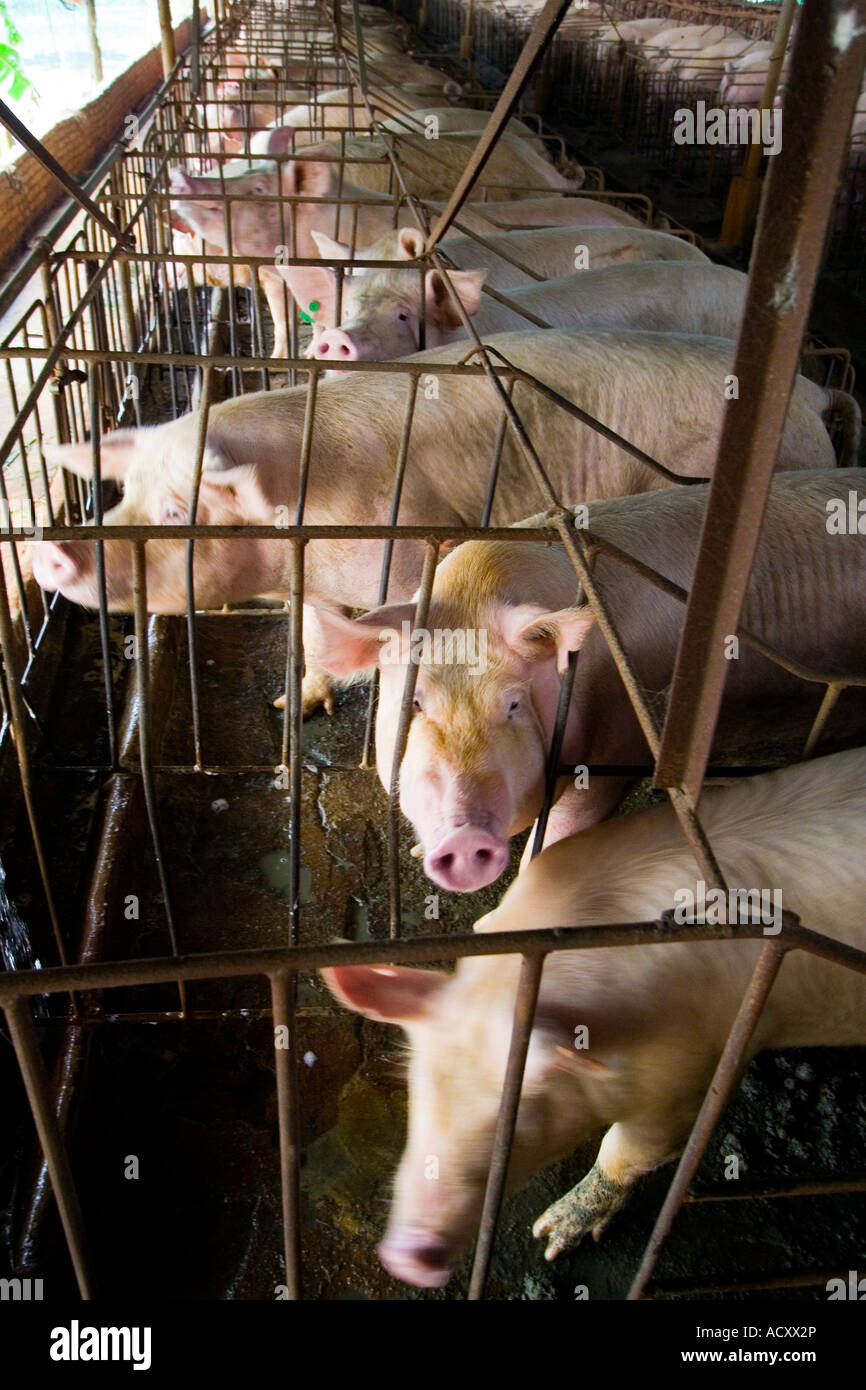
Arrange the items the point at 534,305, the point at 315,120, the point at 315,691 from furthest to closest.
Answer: the point at 315,120, the point at 534,305, the point at 315,691

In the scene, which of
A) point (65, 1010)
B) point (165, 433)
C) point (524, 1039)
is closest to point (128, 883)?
point (65, 1010)

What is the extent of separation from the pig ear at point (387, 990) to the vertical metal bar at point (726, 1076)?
1.92ft

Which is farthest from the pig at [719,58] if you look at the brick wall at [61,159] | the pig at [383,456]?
the pig at [383,456]

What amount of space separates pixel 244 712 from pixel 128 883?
1.30m

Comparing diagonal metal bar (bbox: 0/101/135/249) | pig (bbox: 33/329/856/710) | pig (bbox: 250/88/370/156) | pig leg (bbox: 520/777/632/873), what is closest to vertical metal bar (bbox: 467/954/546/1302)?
pig leg (bbox: 520/777/632/873)

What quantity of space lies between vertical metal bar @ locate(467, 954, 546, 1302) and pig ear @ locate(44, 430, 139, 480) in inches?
114

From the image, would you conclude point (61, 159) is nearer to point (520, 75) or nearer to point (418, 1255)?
point (520, 75)

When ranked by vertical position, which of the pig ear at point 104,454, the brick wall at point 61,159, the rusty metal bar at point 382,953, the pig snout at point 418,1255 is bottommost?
the pig snout at point 418,1255

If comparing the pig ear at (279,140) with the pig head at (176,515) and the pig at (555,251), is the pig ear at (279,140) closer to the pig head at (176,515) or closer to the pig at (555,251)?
the pig at (555,251)

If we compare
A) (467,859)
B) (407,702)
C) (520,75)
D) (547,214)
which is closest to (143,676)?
(407,702)

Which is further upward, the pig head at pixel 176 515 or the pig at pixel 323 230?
the pig at pixel 323 230

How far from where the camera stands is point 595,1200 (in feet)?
8.38

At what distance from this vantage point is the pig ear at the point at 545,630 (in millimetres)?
2264

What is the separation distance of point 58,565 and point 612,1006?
244 centimetres
